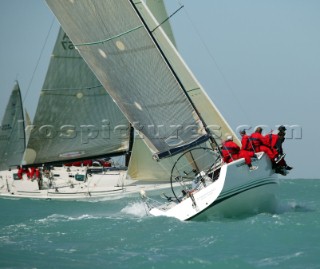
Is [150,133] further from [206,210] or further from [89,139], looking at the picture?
[89,139]

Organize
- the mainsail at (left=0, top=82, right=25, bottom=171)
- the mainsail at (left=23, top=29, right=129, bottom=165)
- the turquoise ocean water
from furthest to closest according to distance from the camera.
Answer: the mainsail at (left=0, top=82, right=25, bottom=171) < the mainsail at (left=23, top=29, right=129, bottom=165) < the turquoise ocean water

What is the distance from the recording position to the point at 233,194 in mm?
19562

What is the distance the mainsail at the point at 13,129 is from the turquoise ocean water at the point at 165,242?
68.9 feet

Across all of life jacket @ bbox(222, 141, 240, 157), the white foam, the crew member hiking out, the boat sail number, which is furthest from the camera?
the boat sail number

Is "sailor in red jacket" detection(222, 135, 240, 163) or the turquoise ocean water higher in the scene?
"sailor in red jacket" detection(222, 135, 240, 163)

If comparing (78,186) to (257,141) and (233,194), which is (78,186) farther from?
(233,194)

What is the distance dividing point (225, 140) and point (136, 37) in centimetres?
379

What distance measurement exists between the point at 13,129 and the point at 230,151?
2529 centimetres

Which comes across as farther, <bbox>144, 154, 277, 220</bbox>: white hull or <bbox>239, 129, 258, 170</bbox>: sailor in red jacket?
<bbox>239, 129, 258, 170</bbox>: sailor in red jacket

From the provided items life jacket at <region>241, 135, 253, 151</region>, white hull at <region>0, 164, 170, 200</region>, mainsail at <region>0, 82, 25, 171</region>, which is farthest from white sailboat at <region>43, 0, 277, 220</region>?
mainsail at <region>0, 82, 25, 171</region>

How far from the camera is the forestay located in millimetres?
20484

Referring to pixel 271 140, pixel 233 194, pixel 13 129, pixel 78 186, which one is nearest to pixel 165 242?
pixel 233 194

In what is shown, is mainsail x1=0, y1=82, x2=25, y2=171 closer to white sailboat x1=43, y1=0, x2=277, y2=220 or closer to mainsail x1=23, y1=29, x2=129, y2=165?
mainsail x1=23, y1=29, x2=129, y2=165

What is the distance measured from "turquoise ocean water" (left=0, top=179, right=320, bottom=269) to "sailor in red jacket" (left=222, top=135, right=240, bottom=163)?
163cm
